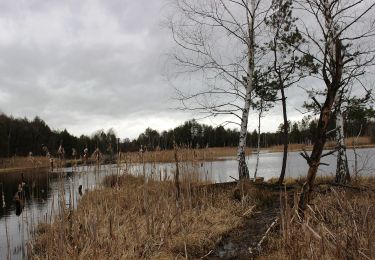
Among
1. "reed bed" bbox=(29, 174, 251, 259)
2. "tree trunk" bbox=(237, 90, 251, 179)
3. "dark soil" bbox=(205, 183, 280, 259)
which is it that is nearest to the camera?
"reed bed" bbox=(29, 174, 251, 259)

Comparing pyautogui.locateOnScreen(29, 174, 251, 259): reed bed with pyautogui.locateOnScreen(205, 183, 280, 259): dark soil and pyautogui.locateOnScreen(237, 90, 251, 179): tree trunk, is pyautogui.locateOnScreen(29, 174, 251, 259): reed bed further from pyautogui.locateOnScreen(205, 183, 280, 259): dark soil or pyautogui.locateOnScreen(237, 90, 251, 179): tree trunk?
pyautogui.locateOnScreen(237, 90, 251, 179): tree trunk

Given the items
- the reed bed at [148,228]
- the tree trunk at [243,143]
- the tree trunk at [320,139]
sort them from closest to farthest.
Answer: the tree trunk at [320,139], the reed bed at [148,228], the tree trunk at [243,143]

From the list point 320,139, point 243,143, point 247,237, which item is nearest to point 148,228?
point 247,237

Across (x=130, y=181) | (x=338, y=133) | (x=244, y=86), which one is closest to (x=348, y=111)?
(x=338, y=133)

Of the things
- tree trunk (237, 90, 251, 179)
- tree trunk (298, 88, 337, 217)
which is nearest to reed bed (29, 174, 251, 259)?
tree trunk (298, 88, 337, 217)

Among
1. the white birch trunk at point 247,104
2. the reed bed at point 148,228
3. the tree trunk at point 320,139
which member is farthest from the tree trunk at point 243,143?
the tree trunk at point 320,139

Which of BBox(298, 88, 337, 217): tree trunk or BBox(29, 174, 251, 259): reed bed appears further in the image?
BBox(29, 174, 251, 259): reed bed

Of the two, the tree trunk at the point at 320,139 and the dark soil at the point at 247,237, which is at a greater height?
the tree trunk at the point at 320,139

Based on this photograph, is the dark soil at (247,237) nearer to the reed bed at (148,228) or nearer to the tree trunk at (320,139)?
the reed bed at (148,228)

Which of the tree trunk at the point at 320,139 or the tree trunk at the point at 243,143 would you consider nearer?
the tree trunk at the point at 320,139

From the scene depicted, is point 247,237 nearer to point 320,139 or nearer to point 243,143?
point 320,139

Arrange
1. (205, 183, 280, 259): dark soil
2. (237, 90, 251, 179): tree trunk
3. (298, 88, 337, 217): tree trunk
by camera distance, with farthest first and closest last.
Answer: (237, 90, 251, 179): tree trunk
(205, 183, 280, 259): dark soil
(298, 88, 337, 217): tree trunk

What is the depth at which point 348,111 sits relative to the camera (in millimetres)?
13930

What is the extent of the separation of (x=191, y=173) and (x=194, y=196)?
95 cm
